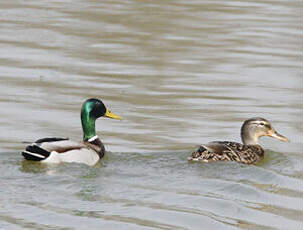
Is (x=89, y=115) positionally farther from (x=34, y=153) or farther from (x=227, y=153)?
(x=227, y=153)

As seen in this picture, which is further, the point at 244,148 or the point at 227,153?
the point at 244,148

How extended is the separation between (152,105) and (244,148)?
2.61m

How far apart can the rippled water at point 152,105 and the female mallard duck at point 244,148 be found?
0.14m

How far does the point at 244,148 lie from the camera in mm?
13312

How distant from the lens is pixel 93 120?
13703 mm

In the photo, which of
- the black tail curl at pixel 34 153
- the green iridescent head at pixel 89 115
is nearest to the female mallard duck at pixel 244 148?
the green iridescent head at pixel 89 115

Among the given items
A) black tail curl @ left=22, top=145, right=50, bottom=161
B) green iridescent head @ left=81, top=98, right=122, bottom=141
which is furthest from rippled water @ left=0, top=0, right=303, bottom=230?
green iridescent head @ left=81, top=98, right=122, bottom=141

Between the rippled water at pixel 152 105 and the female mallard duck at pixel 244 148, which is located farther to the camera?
the female mallard duck at pixel 244 148

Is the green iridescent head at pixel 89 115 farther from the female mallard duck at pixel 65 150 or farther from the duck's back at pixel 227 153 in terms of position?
the duck's back at pixel 227 153

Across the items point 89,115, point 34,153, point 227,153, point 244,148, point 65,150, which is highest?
point 89,115

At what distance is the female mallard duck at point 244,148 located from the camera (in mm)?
12758

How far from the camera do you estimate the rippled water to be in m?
10.7

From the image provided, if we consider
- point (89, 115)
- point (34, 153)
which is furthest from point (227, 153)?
point (34, 153)

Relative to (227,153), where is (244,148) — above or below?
above
